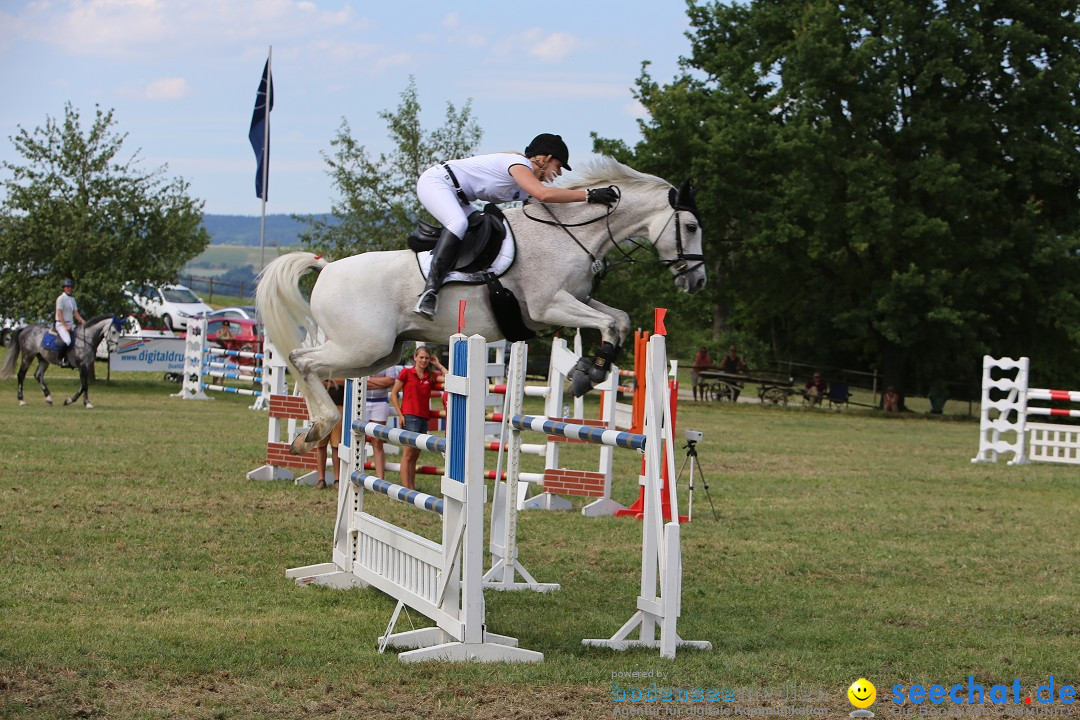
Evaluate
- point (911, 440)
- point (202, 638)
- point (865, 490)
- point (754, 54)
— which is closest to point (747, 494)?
point (865, 490)

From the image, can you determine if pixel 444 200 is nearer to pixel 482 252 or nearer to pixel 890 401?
pixel 482 252

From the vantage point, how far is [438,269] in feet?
19.0

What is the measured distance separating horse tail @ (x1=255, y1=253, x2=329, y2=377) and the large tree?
2104cm

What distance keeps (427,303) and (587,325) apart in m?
0.80

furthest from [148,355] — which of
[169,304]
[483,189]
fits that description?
[483,189]

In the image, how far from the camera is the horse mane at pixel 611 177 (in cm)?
607

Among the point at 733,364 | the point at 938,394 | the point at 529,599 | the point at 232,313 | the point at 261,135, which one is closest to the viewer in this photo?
the point at 529,599

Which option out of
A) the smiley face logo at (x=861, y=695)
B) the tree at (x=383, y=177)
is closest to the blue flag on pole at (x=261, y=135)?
the tree at (x=383, y=177)

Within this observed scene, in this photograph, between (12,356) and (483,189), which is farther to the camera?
(12,356)

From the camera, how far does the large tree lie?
26.2 metres

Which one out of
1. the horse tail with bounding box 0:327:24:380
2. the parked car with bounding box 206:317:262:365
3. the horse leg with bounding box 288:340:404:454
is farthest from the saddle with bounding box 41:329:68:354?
the horse leg with bounding box 288:340:404:454

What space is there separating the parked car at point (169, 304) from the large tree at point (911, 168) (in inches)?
461

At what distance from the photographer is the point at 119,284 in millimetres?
24625

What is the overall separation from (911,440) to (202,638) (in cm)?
1676
